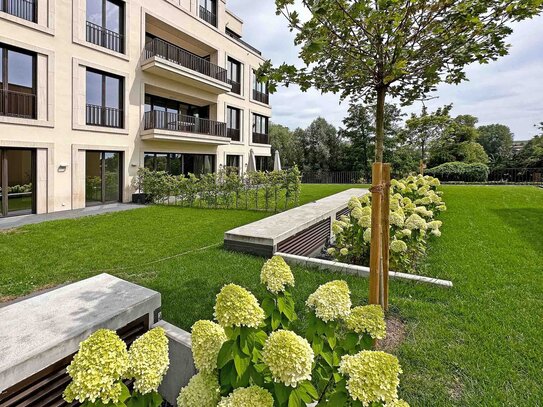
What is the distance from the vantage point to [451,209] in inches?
456

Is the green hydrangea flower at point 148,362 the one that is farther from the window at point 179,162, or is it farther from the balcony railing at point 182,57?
the balcony railing at point 182,57

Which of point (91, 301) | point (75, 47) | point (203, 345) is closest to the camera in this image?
point (203, 345)

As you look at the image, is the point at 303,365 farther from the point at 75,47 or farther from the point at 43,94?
the point at 75,47

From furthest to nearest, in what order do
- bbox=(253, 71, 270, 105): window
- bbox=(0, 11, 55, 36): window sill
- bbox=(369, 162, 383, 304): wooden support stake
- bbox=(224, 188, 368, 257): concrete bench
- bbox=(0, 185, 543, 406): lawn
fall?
1. bbox=(253, 71, 270, 105): window
2. bbox=(0, 11, 55, 36): window sill
3. bbox=(224, 188, 368, 257): concrete bench
4. bbox=(369, 162, 383, 304): wooden support stake
5. bbox=(0, 185, 543, 406): lawn

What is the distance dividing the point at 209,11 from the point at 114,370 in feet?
75.2

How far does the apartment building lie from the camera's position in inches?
446

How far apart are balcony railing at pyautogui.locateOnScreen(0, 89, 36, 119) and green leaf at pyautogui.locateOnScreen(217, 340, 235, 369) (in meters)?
13.4

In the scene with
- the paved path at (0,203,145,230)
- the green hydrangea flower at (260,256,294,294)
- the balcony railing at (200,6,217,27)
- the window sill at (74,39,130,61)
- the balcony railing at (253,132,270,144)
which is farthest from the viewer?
the balcony railing at (253,132,270,144)

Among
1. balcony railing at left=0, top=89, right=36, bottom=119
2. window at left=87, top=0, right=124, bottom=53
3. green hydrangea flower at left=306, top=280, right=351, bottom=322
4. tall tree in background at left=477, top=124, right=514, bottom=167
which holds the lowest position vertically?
green hydrangea flower at left=306, top=280, right=351, bottom=322

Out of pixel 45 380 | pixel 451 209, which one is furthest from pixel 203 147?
pixel 45 380

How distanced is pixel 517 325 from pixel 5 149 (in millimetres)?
14377

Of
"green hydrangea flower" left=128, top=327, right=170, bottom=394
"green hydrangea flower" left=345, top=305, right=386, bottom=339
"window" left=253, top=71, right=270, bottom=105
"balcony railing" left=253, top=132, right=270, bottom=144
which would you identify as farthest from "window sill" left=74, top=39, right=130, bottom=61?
"green hydrangea flower" left=345, top=305, right=386, bottom=339

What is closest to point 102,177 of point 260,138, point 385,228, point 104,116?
point 104,116

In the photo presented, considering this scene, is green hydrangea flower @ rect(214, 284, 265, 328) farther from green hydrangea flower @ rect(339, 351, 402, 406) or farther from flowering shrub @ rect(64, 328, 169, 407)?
green hydrangea flower @ rect(339, 351, 402, 406)
